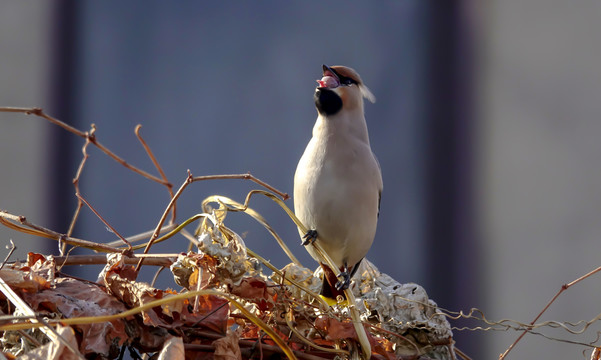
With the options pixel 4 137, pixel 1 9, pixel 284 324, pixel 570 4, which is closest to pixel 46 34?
pixel 1 9

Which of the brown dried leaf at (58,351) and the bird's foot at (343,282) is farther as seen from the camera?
the bird's foot at (343,282)

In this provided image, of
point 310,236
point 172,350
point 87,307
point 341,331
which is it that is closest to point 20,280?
point 87,307

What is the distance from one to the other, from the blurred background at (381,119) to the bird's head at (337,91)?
1204 millimetres

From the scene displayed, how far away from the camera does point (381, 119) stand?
268cm

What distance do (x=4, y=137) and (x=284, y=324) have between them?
7.10 ft

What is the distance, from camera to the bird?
1.27 m

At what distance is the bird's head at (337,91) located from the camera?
4.29 ft

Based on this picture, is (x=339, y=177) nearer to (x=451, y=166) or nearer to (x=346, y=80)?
(x=346, y=80)

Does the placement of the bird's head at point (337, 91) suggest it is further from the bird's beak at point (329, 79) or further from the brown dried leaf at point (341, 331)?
the brown dried leaf at point (341, 331)

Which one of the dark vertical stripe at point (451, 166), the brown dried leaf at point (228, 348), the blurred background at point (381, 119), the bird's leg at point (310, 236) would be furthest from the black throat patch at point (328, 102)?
the dark vertical stripe at point (451, 166)

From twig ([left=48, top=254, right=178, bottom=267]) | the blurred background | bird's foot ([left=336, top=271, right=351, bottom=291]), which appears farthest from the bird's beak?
the blurred background

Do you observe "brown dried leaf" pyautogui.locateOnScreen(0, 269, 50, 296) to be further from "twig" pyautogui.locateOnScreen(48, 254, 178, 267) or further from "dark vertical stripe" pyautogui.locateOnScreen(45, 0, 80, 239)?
"dark vertical stripe" pyautogui.locateOnScreen(45, 0, 80, 239)

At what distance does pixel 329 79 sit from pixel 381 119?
54.6 inches

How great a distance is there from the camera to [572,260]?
2.48 m
